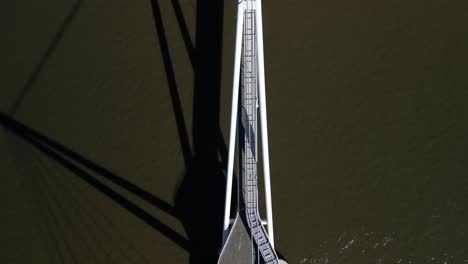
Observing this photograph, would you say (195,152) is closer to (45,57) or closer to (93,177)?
(93,177)

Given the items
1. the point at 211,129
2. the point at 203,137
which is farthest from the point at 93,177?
the point at 211,129

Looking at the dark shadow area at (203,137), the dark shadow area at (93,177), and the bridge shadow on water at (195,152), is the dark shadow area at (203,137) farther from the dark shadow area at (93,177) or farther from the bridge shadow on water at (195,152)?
the dark shadow area at (93,177)

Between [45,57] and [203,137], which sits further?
[45,57]

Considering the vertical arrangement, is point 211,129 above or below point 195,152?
above

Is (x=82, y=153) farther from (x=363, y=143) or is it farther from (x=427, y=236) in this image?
(x=427, y=236)

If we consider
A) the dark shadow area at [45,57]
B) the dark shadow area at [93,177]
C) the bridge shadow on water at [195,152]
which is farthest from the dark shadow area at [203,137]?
the dark shadow area at [45,57]

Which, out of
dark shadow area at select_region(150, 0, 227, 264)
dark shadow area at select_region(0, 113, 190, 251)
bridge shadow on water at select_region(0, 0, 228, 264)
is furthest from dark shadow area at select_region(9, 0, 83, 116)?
dark shadow area at select_region(150, 0, 227, 264)
